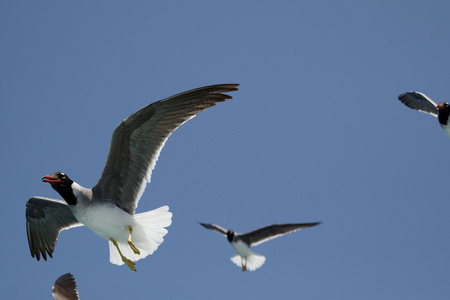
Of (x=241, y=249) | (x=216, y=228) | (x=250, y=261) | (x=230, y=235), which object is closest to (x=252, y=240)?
(x=241, y=249)

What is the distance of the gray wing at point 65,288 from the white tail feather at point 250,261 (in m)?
7.72

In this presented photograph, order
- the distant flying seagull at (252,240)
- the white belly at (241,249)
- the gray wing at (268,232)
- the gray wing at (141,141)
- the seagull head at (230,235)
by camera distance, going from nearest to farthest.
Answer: the gray wing at (141,141)
the gray wing at (268,232)
the distant flying seagull at (252,240)
the white belly at (241,249)
the seagull head at (230,235)

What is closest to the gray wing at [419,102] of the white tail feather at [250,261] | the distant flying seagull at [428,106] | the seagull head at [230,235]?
the distant flying seagull at [428,106]

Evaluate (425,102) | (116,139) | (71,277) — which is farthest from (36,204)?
(425,102)

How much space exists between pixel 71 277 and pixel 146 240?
0.85m

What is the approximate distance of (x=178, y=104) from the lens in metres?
4.84

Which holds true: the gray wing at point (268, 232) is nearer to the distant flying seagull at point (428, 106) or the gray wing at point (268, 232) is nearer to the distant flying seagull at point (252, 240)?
the distant flying seagull at point (252, 240)

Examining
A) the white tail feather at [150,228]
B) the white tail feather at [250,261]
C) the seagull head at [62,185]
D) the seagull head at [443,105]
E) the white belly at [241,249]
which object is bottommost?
the white tail feather at [250,261]

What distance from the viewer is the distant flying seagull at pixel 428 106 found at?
1025 cm

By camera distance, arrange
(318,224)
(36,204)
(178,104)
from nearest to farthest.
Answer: (178,104), (36,204), (318,224)

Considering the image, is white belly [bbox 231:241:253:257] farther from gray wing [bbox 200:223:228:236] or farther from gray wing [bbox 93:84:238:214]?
gray wing [bbox 93:84:238:214]

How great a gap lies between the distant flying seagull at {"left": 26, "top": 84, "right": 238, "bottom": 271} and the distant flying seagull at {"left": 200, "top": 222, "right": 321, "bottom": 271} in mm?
5418

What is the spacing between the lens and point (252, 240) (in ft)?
38.9

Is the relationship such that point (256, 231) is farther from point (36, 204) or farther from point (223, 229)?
point (36, 204)
